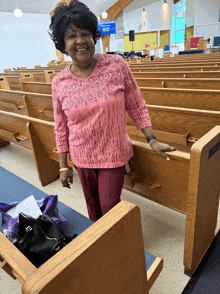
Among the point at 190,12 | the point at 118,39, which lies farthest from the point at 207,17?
the point at 118,39

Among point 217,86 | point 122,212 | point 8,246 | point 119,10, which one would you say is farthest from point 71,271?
point 119,10

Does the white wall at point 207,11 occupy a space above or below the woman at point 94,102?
above

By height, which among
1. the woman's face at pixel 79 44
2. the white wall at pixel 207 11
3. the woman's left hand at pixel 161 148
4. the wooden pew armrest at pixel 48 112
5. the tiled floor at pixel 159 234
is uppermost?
the white wall at pixel 207 11

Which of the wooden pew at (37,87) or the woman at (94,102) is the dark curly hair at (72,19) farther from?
the wooden pew at (37,87)

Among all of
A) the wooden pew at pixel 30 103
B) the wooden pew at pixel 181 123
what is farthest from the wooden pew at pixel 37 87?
the wooden pew at pixel 181 123

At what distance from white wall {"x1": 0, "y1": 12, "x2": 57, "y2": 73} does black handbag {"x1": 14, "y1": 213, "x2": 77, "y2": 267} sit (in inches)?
424

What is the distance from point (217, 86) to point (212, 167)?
→ 1385 mm

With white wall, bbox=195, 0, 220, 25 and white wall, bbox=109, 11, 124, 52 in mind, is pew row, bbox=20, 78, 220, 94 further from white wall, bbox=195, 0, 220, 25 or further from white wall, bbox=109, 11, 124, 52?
white wall, bbox=109, 11, 124, 52

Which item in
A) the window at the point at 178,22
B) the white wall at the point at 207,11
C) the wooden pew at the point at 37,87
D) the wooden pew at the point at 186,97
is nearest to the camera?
the wooden pew at the point at 186,97

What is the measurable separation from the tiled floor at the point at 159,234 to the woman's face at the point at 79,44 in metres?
1.08

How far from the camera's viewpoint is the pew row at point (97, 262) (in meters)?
0.35

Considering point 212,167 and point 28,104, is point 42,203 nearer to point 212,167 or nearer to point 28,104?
point 212,167

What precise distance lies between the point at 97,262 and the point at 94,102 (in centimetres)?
66

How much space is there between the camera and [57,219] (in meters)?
1.03
